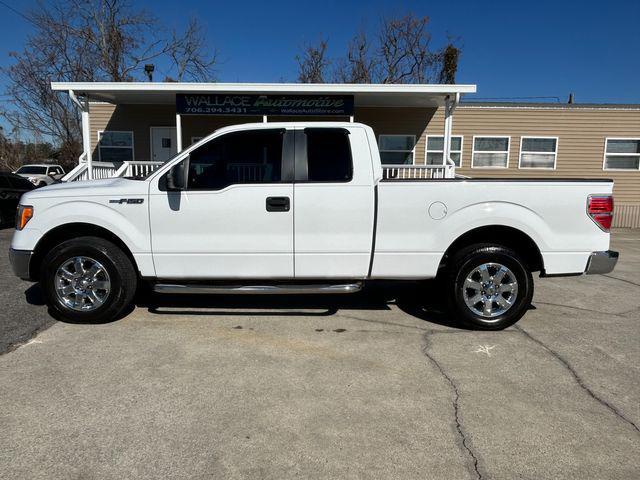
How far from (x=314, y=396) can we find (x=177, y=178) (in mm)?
2492

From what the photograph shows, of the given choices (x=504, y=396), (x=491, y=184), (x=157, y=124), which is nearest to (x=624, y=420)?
(x=504, y=396)

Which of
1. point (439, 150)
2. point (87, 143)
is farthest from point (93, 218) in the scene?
point (439, 150)

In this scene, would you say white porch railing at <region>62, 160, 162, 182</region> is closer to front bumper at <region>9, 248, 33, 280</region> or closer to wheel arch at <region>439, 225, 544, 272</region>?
front bumper at <region>9, 248, 33, 280</region>

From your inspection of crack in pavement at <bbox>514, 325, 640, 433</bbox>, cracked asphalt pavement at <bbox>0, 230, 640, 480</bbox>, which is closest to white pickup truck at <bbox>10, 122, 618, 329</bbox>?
crack in pavement at <bbox>514, 325, 640, 433</bbox>

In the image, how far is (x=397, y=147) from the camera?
51.3 feet

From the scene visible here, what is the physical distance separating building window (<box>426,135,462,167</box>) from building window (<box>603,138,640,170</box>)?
4.99 m

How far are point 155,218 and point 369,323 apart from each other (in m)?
2.51

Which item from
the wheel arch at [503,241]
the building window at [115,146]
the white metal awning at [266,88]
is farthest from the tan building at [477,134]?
the wheel arch at [503,241]

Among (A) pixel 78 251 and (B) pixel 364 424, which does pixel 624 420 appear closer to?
(B) pixel 364 424

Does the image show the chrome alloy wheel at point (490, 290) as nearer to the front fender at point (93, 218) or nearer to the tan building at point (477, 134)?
the front fender at point (93, 218)

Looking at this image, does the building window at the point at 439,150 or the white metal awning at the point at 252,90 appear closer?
the white metal awning at the point at 252,90

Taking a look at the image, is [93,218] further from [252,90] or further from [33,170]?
[33,170]

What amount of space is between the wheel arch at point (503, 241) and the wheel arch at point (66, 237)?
339 cm

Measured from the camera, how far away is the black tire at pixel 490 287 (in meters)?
4.72
